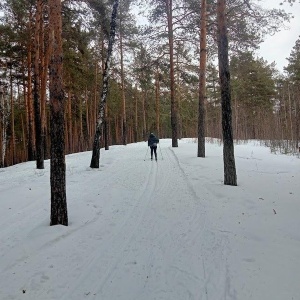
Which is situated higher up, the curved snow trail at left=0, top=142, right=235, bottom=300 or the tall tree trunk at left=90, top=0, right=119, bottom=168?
the tall tree trunk at left=90, top=0, right=119, bottom=168

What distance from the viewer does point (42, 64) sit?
55.8ft

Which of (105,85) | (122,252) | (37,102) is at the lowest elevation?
(122,252)

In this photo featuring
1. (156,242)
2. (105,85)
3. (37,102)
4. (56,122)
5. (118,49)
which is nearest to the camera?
(156,242)

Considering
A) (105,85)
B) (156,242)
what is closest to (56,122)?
(156,242)

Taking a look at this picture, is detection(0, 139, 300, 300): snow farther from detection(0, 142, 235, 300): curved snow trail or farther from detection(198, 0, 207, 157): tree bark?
detection(198, 0, 207, 157): tree bark

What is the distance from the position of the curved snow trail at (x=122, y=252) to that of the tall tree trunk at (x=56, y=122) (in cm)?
44

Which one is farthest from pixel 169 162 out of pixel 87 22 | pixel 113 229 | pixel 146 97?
pixel 146 97

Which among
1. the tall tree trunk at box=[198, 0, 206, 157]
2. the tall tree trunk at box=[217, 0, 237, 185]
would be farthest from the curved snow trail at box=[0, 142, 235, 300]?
the tall tree trunk at box=[198, 0, 206, 157]

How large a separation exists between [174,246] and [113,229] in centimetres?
143

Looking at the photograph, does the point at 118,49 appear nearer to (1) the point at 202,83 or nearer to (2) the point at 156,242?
(1) the point at 202,83

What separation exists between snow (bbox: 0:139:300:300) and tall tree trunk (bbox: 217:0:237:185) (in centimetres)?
57

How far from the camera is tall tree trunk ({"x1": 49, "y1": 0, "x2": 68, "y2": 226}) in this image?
5.78 metres

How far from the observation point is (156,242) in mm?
5008

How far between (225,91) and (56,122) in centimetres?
527
